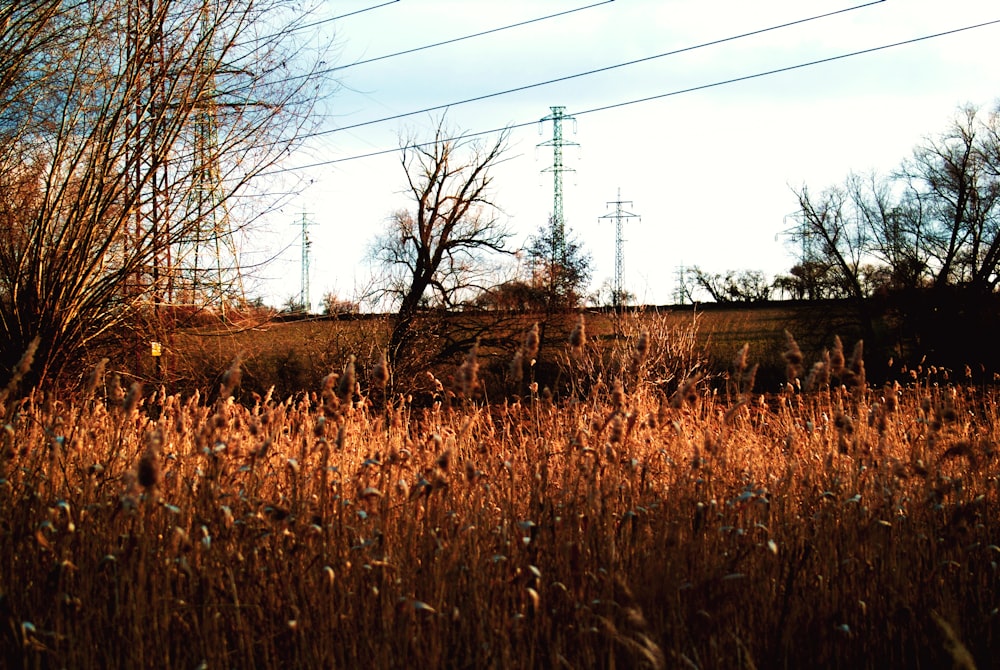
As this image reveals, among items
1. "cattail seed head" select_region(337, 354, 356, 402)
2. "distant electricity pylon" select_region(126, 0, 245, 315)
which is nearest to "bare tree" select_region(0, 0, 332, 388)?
"distant electricity pylon" select_region(126, 0, 245, 315)

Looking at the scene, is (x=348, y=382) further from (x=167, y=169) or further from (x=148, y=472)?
(x=167, y=169)

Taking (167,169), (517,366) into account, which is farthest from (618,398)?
(167,169)

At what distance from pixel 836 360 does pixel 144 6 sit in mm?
8096

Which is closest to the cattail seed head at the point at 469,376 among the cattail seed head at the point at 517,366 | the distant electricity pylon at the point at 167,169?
the cattail seed head at the point at 517,366

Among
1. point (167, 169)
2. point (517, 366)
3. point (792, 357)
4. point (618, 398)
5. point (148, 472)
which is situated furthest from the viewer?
point (167, 169)

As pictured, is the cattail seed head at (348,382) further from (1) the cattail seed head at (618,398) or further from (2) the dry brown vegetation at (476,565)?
(1) the cattail seed head at (618,398)

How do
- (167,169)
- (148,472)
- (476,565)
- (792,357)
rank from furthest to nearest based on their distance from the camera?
(167,169), (792,357), (476,565), (148,472)

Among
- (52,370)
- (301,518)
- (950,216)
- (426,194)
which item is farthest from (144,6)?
(950,216)

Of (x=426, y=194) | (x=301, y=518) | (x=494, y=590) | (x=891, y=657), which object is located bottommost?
(x=891, y=657)

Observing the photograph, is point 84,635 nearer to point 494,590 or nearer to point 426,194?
point 494,590

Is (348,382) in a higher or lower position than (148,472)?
higher

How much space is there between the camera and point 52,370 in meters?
10.1

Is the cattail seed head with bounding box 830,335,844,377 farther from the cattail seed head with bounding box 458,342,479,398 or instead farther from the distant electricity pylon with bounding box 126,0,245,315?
the distant electricity pylon with bounding box 126,0,245,315

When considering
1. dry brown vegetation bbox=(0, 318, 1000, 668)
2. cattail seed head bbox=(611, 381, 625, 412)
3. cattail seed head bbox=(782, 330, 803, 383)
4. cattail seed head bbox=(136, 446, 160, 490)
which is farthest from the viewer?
cattail seed head bbox=(611, 381, 625, 412)
